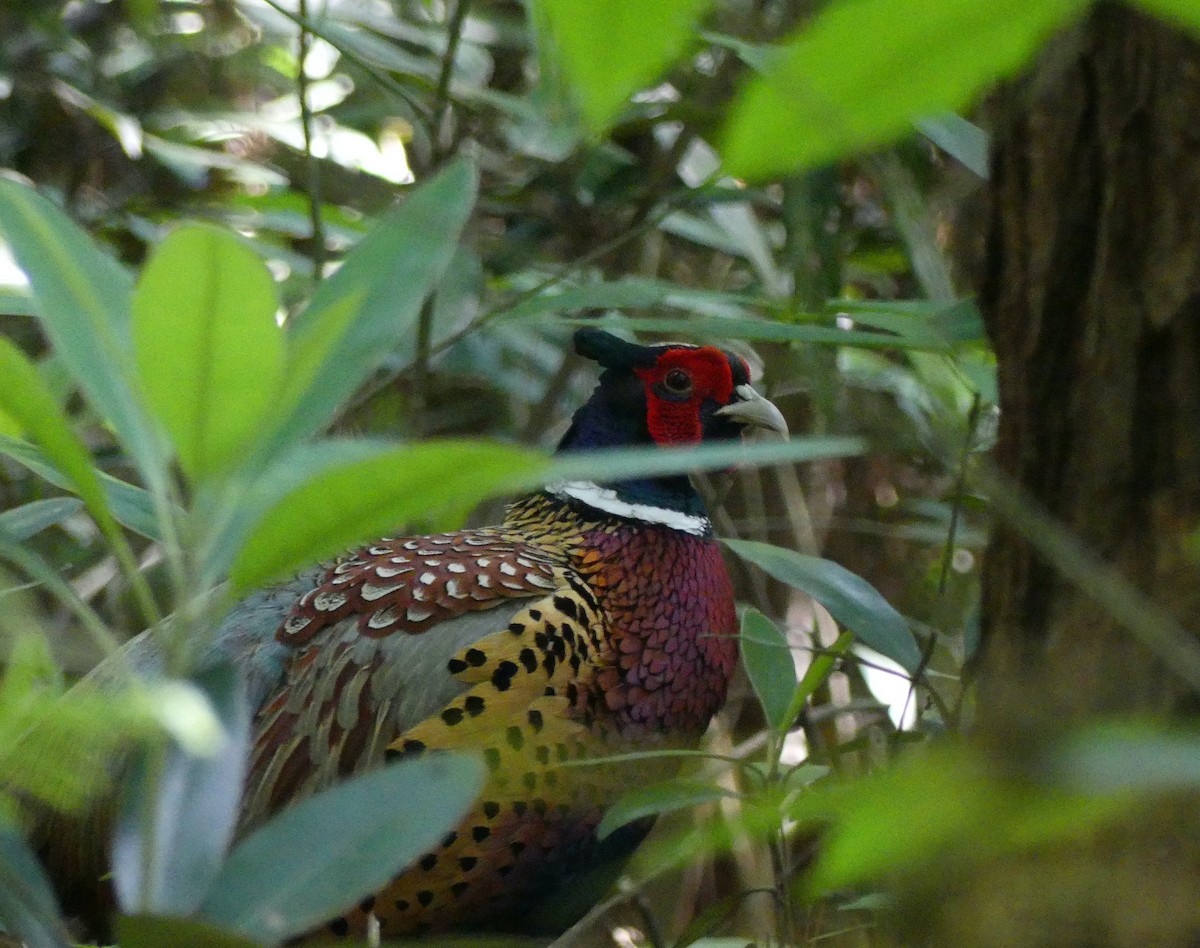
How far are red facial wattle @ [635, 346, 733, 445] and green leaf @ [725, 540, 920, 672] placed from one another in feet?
2.44

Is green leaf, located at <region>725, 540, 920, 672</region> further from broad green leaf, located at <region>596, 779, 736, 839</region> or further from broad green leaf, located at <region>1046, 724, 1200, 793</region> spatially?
broad green leaf, located at <region>1046, 724, 1200, 793</region>

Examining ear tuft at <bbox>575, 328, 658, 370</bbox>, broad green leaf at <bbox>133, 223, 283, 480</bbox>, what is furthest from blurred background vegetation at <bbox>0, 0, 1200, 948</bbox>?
ear tuft at <bbox>575, 328, 658, 370</bbox>

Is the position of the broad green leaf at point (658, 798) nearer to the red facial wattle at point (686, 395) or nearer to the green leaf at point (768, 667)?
the green leaf at point (768, 667)

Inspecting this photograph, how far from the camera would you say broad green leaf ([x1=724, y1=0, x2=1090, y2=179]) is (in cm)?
35

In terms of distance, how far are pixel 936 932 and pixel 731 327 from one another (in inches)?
26.2

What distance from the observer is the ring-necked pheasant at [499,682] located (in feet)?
5.40

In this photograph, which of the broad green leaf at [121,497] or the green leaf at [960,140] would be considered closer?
the broad green leaf at [121,497]

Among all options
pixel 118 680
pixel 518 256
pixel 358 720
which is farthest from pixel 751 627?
pixel 518 256

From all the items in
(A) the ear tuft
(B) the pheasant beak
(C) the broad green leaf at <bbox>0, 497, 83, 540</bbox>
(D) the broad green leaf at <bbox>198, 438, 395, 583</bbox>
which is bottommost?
(B) the pheasant beak

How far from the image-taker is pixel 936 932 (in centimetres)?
53

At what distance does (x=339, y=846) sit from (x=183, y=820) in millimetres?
113

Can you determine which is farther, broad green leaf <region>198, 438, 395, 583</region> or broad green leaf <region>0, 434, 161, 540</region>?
broad green leaf <region>0, 434, 161, 540</region>

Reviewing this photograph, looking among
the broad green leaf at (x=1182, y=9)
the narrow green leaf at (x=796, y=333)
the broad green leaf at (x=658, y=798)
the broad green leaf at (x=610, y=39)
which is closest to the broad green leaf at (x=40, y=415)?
the broad green leaf at (x=610, y=39)

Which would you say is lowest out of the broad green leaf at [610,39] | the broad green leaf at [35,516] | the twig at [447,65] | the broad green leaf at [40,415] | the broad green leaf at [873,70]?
the broad green leaf at [35,516]
